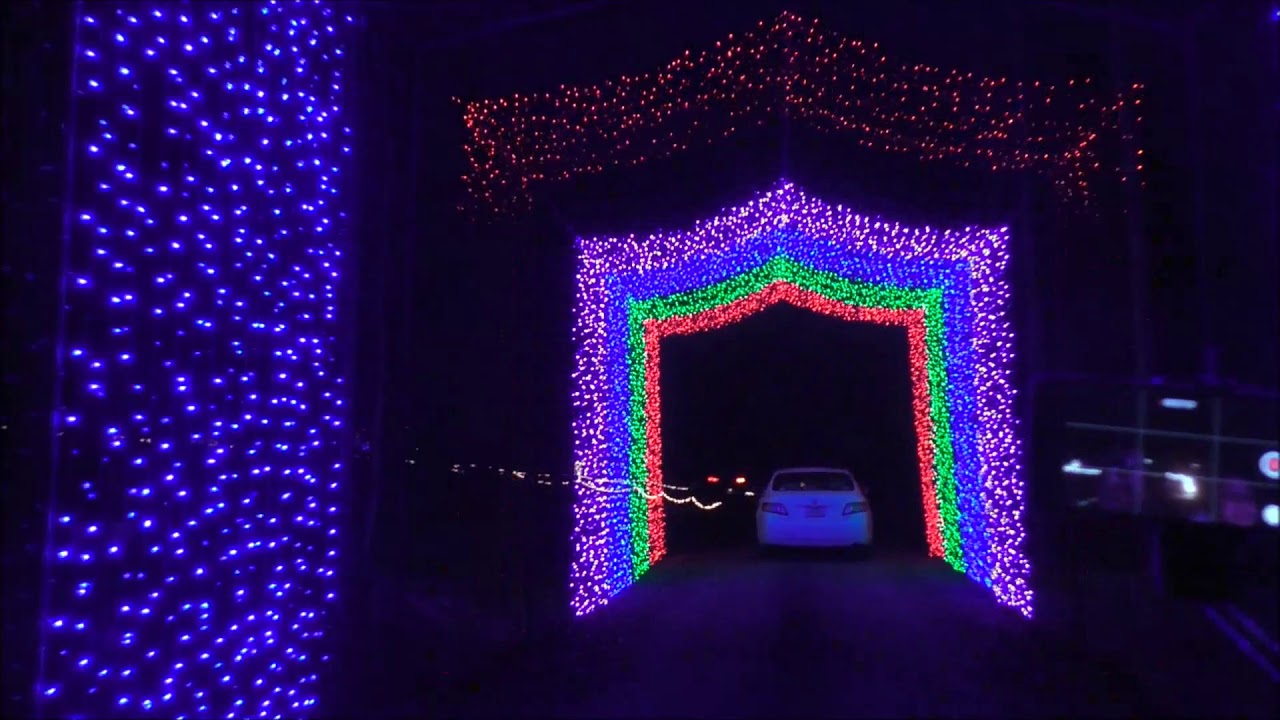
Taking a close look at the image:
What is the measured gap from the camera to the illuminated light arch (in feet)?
31.1

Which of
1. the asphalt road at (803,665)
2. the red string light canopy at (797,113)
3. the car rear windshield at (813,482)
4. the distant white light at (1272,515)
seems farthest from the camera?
the car rear windshield at (813,482)

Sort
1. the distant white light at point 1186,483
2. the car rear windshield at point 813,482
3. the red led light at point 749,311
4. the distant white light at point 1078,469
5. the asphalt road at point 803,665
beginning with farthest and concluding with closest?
the car rear windshield at point 813,482
the red led light at point 749,311
the distant white light at point 1078,469
the asphalt road at point 803,665
the distant white light at point 1186,483

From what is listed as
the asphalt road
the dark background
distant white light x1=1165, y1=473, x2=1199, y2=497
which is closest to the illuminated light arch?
the dark background

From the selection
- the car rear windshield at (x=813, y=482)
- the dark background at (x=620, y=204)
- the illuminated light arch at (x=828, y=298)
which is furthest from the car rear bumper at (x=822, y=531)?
the dark background at (x=620, y=204)

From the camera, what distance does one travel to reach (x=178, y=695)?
4254mm

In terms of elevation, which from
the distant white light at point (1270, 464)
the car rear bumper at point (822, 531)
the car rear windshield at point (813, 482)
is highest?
the distant white light at point (1270, 464)

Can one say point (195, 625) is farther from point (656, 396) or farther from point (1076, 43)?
point (656, 396)

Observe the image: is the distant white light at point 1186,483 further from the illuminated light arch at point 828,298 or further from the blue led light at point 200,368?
the blue led light at point 200,368

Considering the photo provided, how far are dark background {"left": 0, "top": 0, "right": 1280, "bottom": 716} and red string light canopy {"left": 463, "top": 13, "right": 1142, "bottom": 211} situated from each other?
0.14 m

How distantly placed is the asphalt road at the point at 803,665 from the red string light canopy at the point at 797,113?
3347 mm

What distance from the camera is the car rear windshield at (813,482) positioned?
15.2 m

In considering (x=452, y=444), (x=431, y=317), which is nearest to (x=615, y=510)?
(x=452, y=444)

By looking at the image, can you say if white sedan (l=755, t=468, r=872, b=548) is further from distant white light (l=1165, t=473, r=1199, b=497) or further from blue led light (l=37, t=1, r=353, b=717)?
blue led light (l=37, t=1, r=353, b=717)

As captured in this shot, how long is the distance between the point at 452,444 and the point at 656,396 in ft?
11.9
